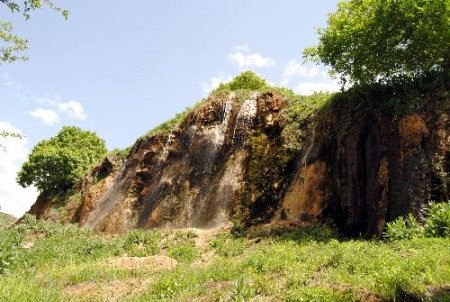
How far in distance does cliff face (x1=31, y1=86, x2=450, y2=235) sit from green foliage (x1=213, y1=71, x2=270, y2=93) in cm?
1087

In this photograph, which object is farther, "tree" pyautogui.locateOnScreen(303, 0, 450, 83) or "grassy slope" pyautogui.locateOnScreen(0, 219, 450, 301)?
"tree" pyautogui.locateOnScreen(303, 0, 450, 83)

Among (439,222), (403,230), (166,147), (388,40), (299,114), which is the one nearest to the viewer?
(439,222)

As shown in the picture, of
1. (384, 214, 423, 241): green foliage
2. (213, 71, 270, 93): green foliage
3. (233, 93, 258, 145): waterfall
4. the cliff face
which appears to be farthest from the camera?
(213, 71, 270, 93): green foliage

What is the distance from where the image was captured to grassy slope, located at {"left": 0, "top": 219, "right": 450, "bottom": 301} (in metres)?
8.83

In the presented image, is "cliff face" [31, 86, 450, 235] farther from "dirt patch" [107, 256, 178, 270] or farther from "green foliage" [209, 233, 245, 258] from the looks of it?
"dirt patch" [107, 256, 178, 270]

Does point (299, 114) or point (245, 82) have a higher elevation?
point (245, 82)

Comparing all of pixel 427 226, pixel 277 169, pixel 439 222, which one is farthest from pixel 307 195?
pixel 439 222

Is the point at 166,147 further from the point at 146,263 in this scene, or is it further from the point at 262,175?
the point at 146,263

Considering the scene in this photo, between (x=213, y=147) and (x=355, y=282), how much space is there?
1745cm

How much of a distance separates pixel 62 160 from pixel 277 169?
2761 centimetres

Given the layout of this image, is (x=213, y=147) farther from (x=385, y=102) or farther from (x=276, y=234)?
(x=385, y=102)

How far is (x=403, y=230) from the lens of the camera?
14062mm

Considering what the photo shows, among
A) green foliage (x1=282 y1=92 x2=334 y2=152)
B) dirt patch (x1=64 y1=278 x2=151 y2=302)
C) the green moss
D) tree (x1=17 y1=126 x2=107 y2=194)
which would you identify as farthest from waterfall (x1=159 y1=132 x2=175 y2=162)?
dirt patch (x1=64 y1=278 x2=151 y2=302)

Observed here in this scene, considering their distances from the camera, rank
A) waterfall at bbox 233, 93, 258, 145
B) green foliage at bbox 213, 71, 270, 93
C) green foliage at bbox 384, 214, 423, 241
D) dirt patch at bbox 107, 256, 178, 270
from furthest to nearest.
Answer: green foliage at bbox 213, 71, 270, 93
waterfall at bbox 233, 93, 258, 145
dirt patch at bbox 107, 256, 178, 270
green foliage at bbox 384, 214, 423, 241
